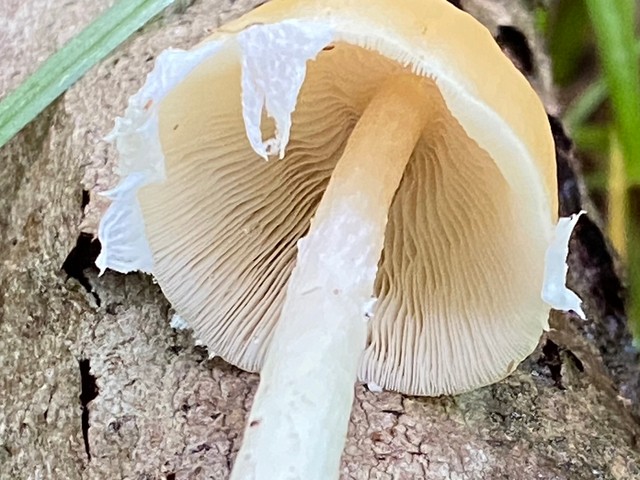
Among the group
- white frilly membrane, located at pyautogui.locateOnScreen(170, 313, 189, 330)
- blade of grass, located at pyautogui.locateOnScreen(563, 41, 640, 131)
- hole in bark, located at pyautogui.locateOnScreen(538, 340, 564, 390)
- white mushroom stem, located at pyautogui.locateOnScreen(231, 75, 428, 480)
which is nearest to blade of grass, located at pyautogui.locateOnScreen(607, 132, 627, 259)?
blade of grass, located at pyautogui.locateOnScreen(563, 41, 640, 131)

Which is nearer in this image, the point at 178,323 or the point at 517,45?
the point at 178,323

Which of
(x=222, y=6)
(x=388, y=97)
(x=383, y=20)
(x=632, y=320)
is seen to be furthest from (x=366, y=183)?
(x=632, y=320)

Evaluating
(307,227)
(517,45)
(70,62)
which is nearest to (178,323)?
(307,227)

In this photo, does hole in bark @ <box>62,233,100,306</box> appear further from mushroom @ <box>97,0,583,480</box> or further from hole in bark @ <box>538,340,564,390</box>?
hole in bark @ <box>538,340,564,390</box>

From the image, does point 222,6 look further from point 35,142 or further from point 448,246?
point 448,246

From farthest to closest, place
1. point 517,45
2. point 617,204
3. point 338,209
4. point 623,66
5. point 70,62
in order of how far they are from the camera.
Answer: point 617,204, point 623,66, point 517,45, point 70,62, point 338,209

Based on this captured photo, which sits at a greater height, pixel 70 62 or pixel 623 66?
pixel 70 62

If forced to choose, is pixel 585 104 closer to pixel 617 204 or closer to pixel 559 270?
pixel 617 204
